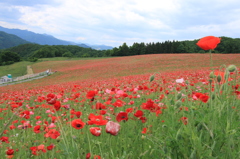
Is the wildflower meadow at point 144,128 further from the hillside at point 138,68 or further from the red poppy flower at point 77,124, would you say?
the hillside at point 138,68

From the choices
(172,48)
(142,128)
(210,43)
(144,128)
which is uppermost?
(172,48)

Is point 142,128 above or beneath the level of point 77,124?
beneath

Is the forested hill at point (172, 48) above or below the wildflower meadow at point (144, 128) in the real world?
above

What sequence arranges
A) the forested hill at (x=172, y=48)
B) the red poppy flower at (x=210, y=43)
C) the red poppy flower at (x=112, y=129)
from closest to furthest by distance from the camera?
the red poppy flower at (x=112, y=129) < the red poppy flower at (x=210, y=43) < the forested hill at (x=172, y=48)

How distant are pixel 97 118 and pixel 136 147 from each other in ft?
1.98

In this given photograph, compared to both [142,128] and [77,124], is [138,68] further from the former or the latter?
[77,124]

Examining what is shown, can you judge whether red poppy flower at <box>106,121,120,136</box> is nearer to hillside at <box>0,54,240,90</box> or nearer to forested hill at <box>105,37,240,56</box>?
hillside at <box>0,54,240,90</box>

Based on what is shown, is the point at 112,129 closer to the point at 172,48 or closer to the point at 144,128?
the point at 144,128

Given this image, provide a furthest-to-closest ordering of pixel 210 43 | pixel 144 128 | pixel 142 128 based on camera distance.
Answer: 1. pixel 142 128
2. pixel 144 128
3. pixel 210 43

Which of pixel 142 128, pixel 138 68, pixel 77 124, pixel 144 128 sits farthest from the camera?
pixel 138 68

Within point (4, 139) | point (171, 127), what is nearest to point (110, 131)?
point (171, 127)

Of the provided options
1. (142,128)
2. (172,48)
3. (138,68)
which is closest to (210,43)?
(142,128)

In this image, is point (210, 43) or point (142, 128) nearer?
point (210, 43)

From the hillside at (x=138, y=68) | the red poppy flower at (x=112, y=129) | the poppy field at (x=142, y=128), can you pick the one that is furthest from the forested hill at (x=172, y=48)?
the red poppy flower at (x=112, y=129)
